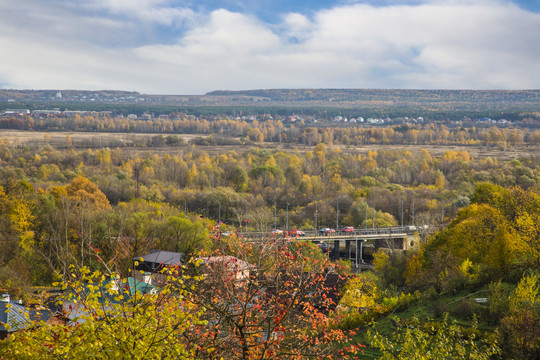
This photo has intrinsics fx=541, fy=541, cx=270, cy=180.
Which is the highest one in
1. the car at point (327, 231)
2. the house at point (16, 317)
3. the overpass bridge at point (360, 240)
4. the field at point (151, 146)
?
the house at point (16, 317)

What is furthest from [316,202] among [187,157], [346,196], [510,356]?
[510,356]

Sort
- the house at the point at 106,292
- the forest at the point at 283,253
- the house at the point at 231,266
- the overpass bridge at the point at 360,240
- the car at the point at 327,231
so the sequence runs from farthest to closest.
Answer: the car at the point at 327,231 → the overpass bridge at the point at 360,240 → the house at the point at 231,266 → the forest at the point at 283,253 → the house at the point at 106,292

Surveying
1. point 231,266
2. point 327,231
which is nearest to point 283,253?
point 231,266

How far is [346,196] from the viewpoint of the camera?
278 ft

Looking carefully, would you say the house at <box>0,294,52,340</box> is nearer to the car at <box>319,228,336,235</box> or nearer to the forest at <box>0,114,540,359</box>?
the forest at <box>0,114,540,359</box>

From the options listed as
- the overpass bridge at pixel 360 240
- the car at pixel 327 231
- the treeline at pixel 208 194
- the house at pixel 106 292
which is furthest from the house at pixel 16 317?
the car at pixel 327 231

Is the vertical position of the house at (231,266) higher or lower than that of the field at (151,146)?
higher

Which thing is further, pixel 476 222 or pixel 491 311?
pixel 476 222

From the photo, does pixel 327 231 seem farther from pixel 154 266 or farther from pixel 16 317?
pixel 16 317

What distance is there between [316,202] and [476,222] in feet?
146

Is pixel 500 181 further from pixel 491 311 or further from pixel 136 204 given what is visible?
pixel 491 311

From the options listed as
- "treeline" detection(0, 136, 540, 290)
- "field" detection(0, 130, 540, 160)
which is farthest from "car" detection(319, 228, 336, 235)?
"field" detection(0, 130, 540, 160)

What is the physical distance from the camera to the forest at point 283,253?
34.3 feet

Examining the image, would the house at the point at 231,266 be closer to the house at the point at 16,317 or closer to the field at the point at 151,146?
the house at the point at 16,317
